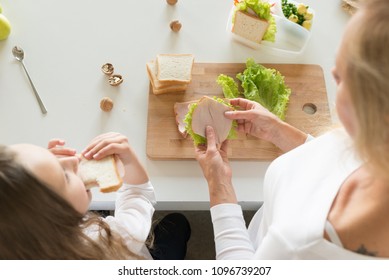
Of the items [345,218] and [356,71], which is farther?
[345,218]

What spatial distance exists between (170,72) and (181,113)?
0.15 meters

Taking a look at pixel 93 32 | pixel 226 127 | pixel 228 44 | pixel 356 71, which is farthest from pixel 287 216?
pixel 93 32

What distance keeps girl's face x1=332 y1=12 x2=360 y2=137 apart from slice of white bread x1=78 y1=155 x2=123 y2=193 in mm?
624

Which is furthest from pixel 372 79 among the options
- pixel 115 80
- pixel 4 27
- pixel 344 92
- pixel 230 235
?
pixel 4 27

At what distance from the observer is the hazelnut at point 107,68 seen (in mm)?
1304

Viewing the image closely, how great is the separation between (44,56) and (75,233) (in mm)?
786

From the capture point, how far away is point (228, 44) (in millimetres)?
1407

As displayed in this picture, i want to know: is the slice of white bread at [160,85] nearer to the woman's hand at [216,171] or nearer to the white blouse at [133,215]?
the woman's hand at [216,171]

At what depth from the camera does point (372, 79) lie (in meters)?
0.56

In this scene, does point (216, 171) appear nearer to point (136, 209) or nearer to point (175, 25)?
point (136, 209)

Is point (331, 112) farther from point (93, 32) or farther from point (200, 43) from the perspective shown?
point (93, 32)

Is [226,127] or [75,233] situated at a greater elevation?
[226,127]

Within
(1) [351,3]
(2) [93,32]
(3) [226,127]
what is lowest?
(3) [226,127]

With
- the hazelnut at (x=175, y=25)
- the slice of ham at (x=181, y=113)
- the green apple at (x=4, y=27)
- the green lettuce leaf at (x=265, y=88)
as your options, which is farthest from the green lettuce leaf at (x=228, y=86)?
the green apple at (x=4, y=27)
